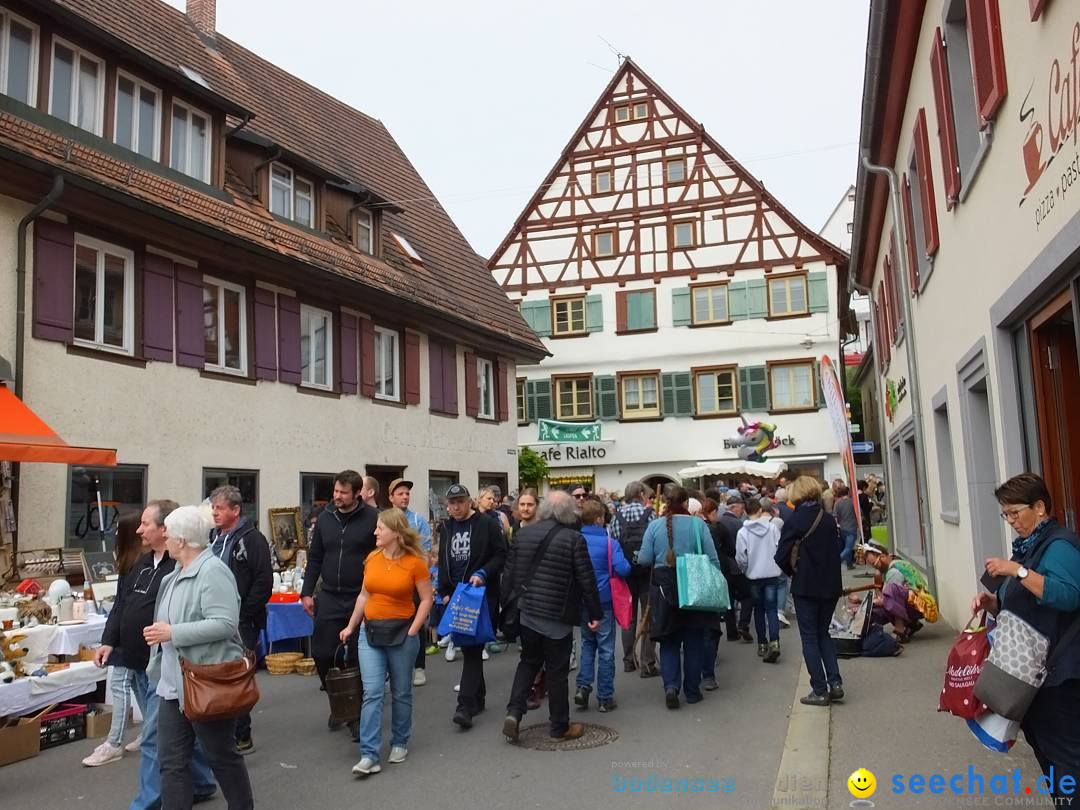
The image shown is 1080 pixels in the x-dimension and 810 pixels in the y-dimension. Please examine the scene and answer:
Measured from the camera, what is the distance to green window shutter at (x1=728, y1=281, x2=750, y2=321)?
31906 millimetres

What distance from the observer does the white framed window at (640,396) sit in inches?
1296

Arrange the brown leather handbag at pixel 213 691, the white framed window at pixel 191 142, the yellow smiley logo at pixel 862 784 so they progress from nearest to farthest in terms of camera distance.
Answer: the brown leather handbag at pixel 213 691 < the yellow smiley logo at pixel 862 784 < the white framed window at pixel 191 142

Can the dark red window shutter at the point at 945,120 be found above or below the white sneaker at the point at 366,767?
above

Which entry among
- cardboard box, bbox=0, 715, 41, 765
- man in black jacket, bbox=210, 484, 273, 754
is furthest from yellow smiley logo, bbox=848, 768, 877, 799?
cardboard box, bbox=0, 715, 41, 765

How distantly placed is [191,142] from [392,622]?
10.3 metres

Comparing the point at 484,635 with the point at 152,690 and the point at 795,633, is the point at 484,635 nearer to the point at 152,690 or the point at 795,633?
the point at 152,690

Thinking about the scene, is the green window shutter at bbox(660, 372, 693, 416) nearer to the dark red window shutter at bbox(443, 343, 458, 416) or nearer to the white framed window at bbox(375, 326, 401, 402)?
the dark red window shutter at bbox(443, 343, 458, 416)

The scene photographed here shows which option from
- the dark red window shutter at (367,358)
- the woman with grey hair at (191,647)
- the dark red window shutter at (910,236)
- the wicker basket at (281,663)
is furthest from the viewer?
the dark red window shutter at (367,358)

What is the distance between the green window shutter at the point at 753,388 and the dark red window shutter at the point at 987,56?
2463 centimetres

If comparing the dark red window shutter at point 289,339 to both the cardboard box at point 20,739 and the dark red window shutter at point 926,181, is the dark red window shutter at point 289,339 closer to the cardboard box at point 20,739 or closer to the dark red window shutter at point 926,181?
the cardboard box at point 20,739

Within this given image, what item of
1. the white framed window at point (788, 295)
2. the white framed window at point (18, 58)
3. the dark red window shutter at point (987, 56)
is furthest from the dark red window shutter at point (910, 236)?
the white framed window at point (788, 295)

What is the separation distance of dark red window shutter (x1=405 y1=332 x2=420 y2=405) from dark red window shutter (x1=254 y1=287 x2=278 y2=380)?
13.0ft

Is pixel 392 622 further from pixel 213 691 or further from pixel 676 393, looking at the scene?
pixel 676 393

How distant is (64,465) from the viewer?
36.1 ft
